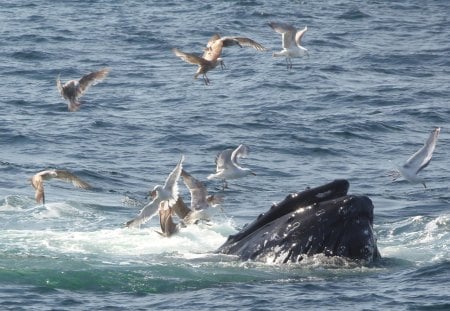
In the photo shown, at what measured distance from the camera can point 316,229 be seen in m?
17.6

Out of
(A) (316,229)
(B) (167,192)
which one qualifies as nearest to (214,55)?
(B) (167,192)

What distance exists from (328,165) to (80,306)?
1293 centimetres

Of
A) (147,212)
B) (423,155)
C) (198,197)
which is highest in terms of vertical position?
(423,155)

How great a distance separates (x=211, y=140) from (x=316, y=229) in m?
14.0

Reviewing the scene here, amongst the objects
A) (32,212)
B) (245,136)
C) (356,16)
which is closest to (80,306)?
(32,212)

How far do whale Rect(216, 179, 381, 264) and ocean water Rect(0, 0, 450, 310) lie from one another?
19 cm

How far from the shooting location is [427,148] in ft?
62.0

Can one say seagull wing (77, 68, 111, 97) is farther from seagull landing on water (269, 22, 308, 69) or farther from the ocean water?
seagull landing on water (269, 22, 308, 69)

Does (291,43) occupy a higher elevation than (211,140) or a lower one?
higher

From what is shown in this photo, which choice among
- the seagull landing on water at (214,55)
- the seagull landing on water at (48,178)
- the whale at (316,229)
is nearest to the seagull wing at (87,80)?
the seagull landing on water at (214,55)

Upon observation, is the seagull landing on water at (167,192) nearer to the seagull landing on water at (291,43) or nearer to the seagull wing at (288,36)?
the seagull landing on water at (291,43)

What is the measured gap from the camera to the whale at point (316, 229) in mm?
17375

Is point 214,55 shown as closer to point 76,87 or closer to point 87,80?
point 87,80

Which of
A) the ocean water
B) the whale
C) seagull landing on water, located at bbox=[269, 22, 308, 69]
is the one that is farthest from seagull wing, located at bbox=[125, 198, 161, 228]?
seagull landing on water, located at bbox=[269, 22, 308, 69]
